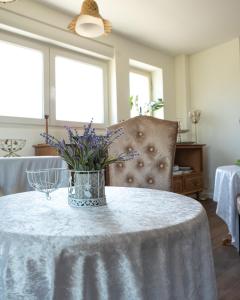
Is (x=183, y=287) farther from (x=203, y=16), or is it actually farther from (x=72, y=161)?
(x=203, y=16)

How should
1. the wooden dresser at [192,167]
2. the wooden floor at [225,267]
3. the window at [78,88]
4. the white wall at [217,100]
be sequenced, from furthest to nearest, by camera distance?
the white wall at [217,100], the wooden dresser at [192,167], the window at [78,88], the wooden floor at [225,267]

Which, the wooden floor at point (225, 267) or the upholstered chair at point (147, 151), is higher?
the upholstered chair at point (147, 151)

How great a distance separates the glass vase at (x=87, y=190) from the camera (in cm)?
73

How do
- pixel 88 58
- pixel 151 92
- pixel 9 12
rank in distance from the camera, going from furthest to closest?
pixel 151 92, pixel 88 58, pixel 9 12

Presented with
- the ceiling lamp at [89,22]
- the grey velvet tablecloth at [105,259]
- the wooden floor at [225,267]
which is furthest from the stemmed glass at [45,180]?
the ceiling lamp at [89,22]

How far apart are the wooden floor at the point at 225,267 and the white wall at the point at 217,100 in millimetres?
1701

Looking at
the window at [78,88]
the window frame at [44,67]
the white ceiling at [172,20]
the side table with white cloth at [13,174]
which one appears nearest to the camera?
the side table with white cloth at [13,174]

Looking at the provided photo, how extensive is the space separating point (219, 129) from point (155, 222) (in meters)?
3.76

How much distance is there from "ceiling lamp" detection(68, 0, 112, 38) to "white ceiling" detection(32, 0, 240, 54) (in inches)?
41.2

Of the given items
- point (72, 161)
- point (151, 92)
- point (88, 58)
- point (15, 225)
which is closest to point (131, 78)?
point (151, 92)

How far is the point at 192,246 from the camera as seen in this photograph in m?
0.55

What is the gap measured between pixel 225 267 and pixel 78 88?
2.51m

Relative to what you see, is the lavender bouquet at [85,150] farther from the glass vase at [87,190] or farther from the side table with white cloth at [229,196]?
the side table with white cloth at [229,196]

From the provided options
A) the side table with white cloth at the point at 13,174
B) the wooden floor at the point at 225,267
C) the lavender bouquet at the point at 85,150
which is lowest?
the wooden floor at the point at 225,267
